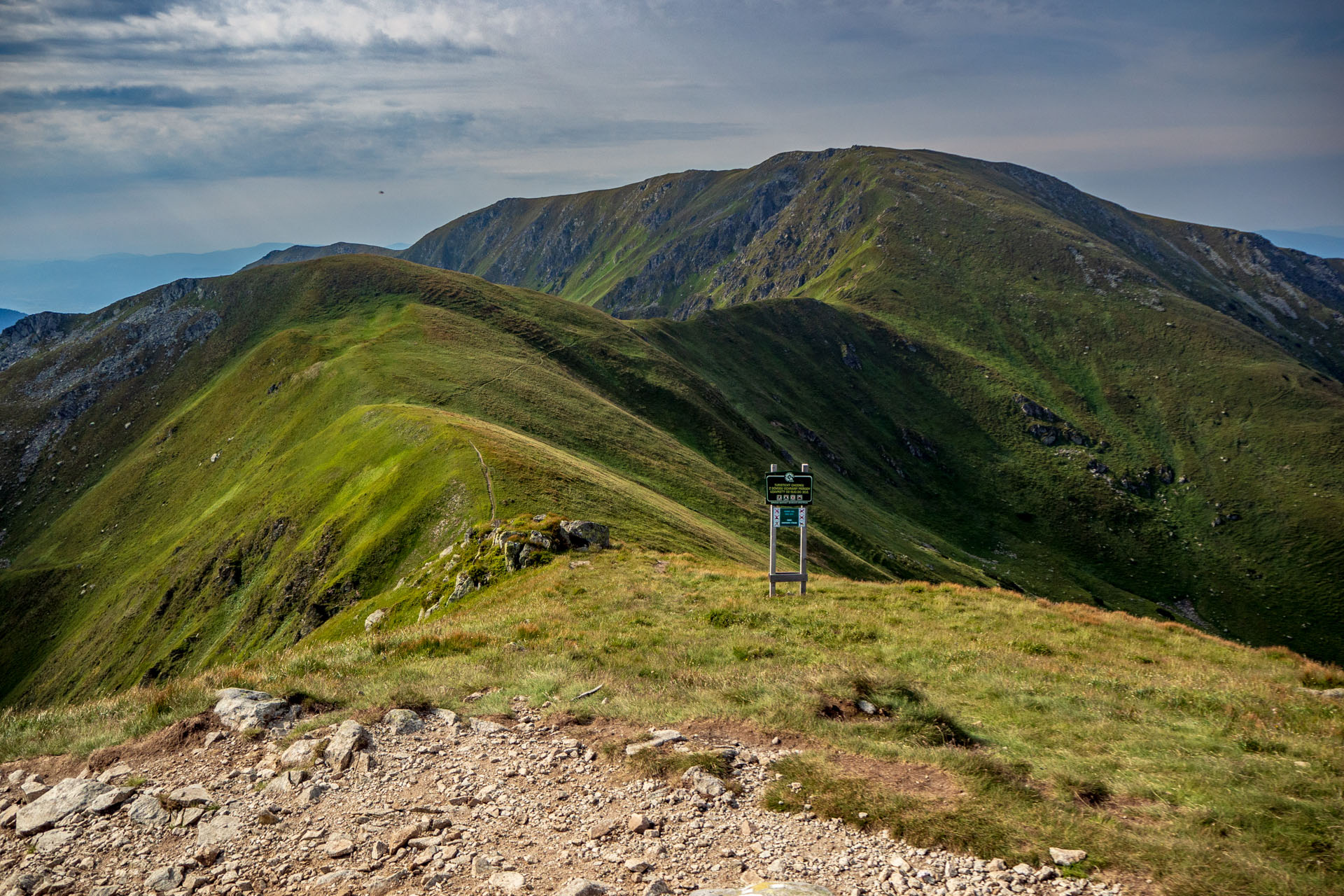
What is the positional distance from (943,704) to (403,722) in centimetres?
1133

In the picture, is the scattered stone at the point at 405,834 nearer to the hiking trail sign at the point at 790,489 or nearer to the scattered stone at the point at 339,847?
A: the scattered stone at the point at 339,847

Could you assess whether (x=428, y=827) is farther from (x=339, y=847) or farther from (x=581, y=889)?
(x=581, y=889)

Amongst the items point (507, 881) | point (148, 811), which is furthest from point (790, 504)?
point (148, 811)

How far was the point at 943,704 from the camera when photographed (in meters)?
14.3

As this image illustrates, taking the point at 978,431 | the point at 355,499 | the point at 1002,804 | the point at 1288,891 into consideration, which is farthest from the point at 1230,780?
the point at 978,431

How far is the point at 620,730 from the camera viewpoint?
42.7ft

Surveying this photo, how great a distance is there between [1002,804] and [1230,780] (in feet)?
12.9

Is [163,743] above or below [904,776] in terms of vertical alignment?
below

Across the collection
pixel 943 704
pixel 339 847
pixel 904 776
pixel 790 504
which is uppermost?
pixel 790 504

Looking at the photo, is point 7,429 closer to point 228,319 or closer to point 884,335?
point 228,319

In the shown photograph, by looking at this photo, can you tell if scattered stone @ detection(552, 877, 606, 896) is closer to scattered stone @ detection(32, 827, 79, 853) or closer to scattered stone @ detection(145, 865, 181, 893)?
scattered stone @ detection(145, 865, 181, 893)

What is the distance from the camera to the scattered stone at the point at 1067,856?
855cm

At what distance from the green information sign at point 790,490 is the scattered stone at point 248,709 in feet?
51.8

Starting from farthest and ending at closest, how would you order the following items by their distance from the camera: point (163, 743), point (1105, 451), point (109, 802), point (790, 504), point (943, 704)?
point (1105, 451)
point (790, 504)
point (943, 704)
point (163, 743)
point (109, 802)
